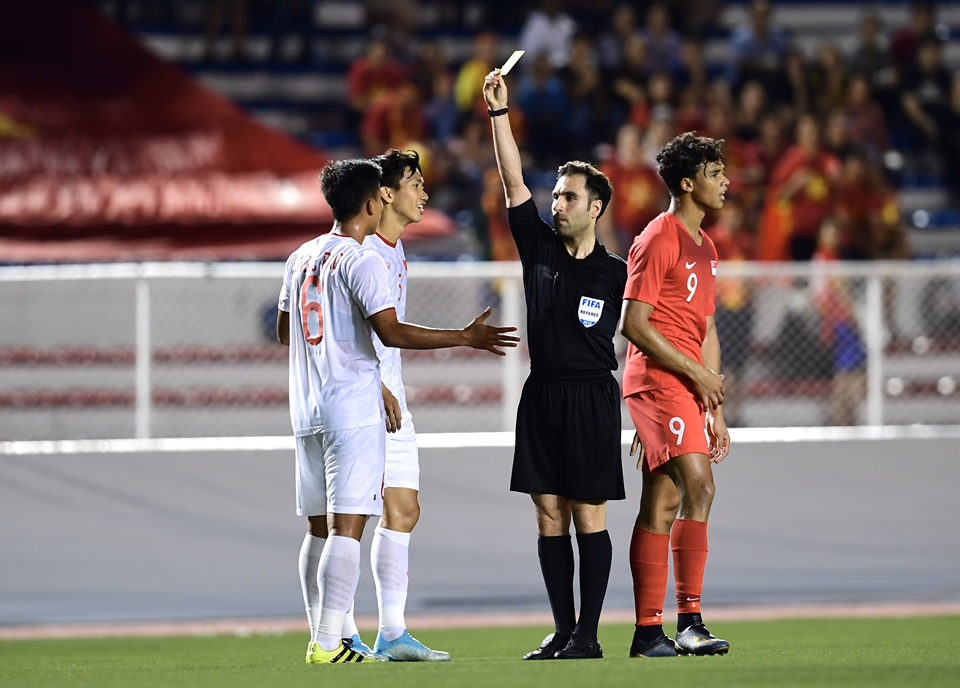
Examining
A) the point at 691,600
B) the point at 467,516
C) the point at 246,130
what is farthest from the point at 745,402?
the point at 246,130

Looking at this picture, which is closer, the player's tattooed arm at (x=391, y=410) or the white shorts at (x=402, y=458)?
the player's tattooed arm at (x=391, y=410)

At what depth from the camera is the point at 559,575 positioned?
5.32 m

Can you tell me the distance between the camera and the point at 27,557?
335 inches

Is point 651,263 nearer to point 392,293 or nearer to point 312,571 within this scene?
point 392,293

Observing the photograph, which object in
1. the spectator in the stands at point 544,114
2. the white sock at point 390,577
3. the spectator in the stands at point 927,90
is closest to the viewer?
the white sock at point 390,577

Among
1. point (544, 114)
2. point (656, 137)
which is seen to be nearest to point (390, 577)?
point (656, 137)

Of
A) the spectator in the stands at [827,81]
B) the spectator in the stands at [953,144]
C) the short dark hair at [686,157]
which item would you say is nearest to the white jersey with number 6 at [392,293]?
the short dark hair at [686,157]

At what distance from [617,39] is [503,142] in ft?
33.3

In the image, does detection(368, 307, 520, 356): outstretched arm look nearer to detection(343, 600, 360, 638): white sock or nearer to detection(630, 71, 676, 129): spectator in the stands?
detection(343, 600, 360, 638): white sock

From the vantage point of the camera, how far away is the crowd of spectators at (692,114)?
38.8 feet

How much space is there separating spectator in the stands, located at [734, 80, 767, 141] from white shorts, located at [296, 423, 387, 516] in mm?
9288

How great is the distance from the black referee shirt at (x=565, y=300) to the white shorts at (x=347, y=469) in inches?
28.9

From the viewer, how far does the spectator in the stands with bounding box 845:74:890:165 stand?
14.2 metres

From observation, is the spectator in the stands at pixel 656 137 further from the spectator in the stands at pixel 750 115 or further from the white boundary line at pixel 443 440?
the white boundary line at pixel 443 440
